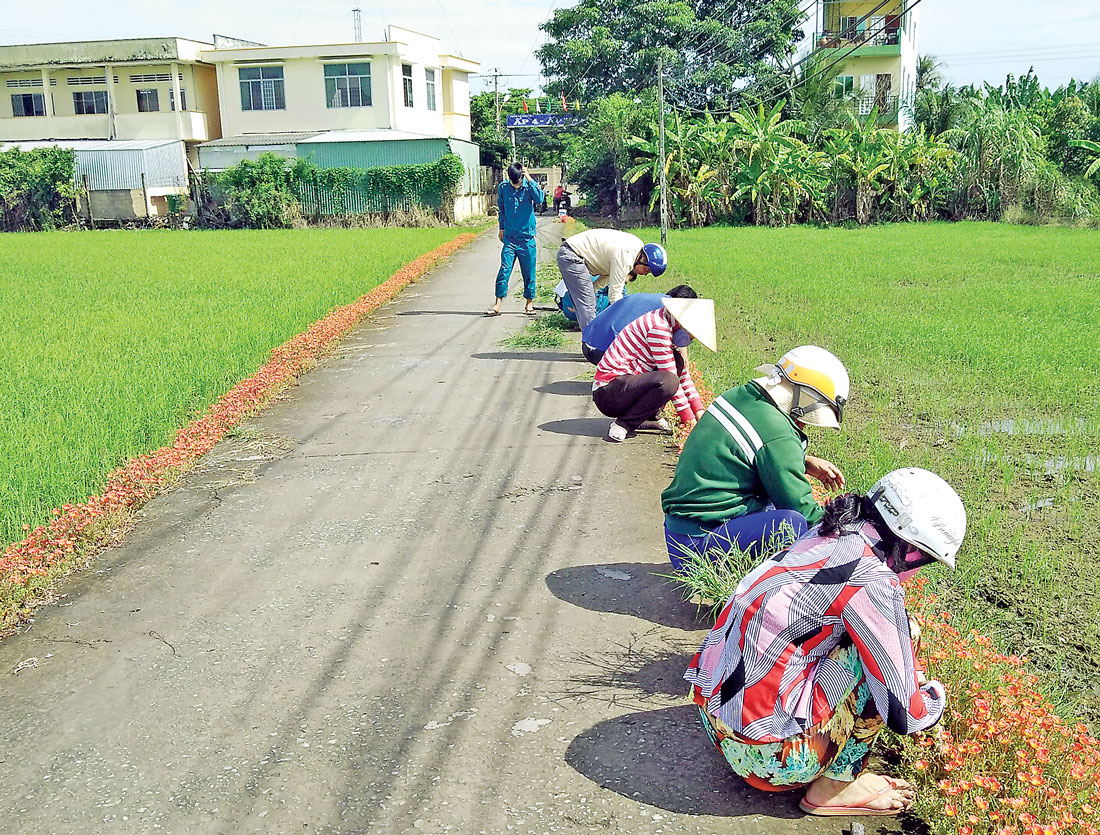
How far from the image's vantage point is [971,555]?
473 cm

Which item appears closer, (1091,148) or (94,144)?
(1091,148)

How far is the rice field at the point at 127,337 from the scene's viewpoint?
6.01m

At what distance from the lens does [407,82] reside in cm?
3719

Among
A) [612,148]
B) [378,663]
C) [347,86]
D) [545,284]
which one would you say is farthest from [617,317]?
[347,86]

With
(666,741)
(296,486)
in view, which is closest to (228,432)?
(296,486)

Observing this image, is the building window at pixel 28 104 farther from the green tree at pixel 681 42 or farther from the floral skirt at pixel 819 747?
the floral skirt at pixel 819 747

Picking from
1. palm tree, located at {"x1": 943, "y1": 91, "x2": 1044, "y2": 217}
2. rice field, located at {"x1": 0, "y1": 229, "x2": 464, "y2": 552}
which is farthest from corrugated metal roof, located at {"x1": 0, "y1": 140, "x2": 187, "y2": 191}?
palm tree, located at {"x1": 943, "y1": 91, "x2": 1044, "y2": 217}

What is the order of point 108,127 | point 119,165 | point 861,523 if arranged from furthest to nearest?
1. point 108,127
2. point 119,165
3. point 861,523

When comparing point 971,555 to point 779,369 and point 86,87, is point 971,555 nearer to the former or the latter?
point 779,369

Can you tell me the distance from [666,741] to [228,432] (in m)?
4.75

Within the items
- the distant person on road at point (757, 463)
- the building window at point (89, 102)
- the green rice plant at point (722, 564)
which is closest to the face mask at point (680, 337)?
the distant person on road at point (757, 463)

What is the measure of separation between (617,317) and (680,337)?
0.86 m

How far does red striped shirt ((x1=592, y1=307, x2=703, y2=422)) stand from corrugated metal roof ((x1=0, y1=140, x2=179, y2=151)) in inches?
1248

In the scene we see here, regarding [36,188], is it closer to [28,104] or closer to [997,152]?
[28,104]
